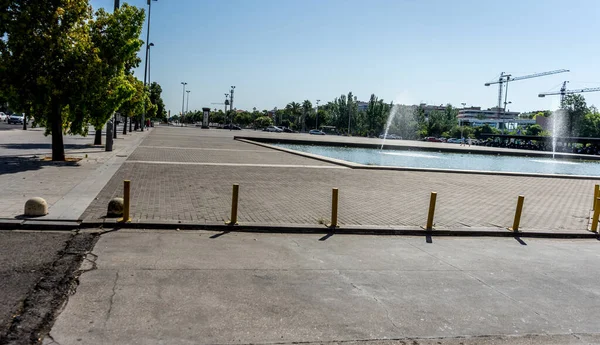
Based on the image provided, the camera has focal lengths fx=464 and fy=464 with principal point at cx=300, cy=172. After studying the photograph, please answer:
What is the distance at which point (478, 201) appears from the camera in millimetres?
13312

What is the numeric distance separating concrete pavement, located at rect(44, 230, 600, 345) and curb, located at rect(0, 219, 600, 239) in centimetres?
33

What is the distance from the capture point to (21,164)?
15875 mm

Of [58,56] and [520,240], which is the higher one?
[58,56]

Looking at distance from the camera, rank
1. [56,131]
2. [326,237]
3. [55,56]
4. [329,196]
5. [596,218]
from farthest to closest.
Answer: [56,131]
[55,56]
[329,196]
[596,218]
[326,237]

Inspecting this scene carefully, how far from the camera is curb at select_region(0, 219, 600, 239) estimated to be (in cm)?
782

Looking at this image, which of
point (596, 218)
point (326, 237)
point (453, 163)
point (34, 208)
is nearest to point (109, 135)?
point (34, 208)

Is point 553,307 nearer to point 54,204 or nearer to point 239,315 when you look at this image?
point 239,315

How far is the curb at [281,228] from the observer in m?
7.82

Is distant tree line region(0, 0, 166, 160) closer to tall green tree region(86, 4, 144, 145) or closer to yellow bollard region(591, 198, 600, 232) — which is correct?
tall green tree region(86, 4, 144, 145)

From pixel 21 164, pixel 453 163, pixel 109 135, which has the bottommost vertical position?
pixel 21 164

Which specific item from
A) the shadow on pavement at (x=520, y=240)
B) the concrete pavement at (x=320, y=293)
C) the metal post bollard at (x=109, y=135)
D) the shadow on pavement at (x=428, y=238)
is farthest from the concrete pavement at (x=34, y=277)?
the metal post bollard at (x=109, y=135)

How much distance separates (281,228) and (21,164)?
11.8 metres

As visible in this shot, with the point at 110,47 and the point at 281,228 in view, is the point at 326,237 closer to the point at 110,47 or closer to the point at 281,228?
the point at 281,228

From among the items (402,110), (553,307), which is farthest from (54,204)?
(402,110)
